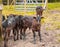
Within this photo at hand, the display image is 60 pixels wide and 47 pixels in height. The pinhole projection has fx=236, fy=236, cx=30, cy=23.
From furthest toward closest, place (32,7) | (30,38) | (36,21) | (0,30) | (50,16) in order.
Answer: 1. (32,7)
2. (50,16)
3. (30,38)
4. (36,21)
5. (0,30)

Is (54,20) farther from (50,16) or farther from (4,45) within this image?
(4,45)

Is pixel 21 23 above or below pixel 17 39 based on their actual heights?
above

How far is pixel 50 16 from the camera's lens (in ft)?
39.4

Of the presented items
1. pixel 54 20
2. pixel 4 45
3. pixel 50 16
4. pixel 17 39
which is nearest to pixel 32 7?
pixel 50 16

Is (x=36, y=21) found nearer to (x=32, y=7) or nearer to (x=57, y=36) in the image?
(x=57, y=36)

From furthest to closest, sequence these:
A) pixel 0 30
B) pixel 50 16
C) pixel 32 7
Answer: pixel 32 7
pixel 50 16
pixel 0 30

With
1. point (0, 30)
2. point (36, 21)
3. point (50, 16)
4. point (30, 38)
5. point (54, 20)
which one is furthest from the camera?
point (50, 16)

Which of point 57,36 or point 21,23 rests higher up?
point 21,23

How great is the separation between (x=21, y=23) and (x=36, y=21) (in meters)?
0.66

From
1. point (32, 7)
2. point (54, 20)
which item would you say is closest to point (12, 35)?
point (54, 20)

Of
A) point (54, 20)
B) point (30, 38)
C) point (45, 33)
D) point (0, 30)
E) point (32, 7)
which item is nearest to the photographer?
point (0, 30)

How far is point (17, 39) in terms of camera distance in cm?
768

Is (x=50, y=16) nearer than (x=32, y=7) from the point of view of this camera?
Yes

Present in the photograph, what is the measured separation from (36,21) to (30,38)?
2.63 ft
